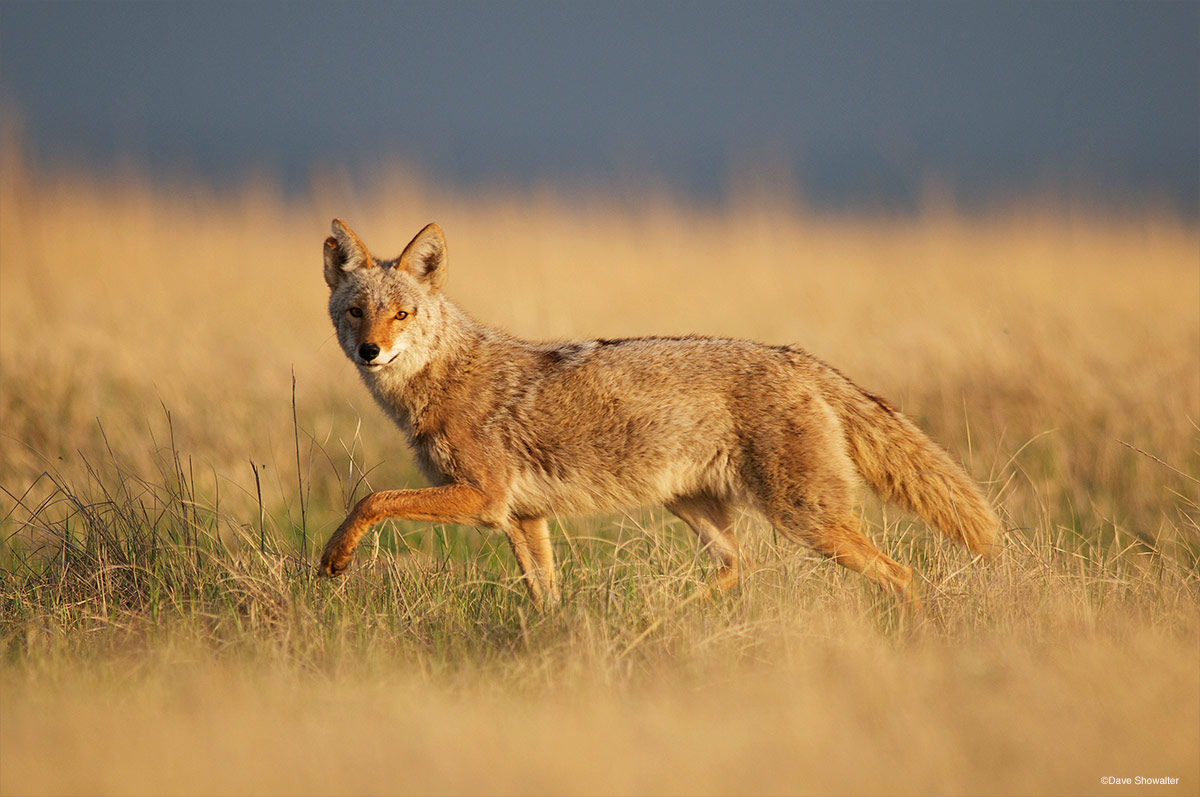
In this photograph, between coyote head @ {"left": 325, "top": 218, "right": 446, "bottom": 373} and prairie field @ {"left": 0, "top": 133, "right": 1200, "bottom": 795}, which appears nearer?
prairie field @ {"left": 0, "top": 133, "right": 1200, "bottom": 795}

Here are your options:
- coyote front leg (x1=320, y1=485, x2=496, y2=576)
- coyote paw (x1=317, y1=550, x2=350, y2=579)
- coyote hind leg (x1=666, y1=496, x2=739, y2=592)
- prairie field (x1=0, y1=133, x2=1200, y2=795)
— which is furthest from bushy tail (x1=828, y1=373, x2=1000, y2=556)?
coyote paw (x1=317, y1=550, x2=350, y2=579)

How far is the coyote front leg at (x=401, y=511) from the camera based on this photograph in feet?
16.4

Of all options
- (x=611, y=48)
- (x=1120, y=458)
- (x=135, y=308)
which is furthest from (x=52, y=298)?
(x=611, y=48)

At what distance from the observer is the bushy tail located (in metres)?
5.56

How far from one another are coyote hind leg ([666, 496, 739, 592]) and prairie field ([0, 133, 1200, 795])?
0.51 feet

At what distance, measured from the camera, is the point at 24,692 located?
413cm

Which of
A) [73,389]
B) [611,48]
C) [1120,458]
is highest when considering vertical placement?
[611,48]

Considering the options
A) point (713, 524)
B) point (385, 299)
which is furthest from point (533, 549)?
point (385, 299)

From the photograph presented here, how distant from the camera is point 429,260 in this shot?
19.3 feet

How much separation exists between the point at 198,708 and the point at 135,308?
27.1 ft

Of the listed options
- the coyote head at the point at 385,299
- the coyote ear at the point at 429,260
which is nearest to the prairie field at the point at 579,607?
the coyote head at the point at 385,299

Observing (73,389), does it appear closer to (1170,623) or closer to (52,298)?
(52,298)

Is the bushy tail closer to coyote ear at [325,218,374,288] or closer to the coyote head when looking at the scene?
the coyote head

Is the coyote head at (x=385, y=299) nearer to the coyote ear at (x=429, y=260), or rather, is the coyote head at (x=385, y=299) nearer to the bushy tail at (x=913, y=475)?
the coyote ear at (x=429, y=260)
